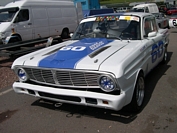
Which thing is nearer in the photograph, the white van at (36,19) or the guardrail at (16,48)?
the guardrail at (16,48)

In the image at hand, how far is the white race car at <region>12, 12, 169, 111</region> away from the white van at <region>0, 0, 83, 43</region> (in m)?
6.61

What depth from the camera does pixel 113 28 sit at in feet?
14.9

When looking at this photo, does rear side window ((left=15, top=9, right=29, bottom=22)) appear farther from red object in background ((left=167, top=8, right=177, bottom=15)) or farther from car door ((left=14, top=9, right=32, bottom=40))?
red object in background ((left=167, top=8, right=177, bottom=15))

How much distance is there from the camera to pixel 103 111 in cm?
375

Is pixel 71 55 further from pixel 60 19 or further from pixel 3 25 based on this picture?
pixel 60 19

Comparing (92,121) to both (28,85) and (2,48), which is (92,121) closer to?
(28,85)

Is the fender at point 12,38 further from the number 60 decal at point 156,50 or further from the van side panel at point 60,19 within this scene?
the number 60 decal at point 156,50

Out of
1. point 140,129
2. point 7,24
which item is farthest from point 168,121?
point 7,24

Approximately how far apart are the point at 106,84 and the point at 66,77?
0.65m

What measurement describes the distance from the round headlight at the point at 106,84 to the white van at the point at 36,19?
7712 mm

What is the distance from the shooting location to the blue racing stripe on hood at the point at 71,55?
329 cm

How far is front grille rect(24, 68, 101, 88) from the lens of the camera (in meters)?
3.12

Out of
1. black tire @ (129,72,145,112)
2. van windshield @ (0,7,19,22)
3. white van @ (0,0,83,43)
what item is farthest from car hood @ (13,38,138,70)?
van windshield @ (0,7,19,22)


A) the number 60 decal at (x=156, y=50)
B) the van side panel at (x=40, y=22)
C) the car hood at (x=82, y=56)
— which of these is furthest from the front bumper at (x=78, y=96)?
the van side panel at (x=40, y=22)
